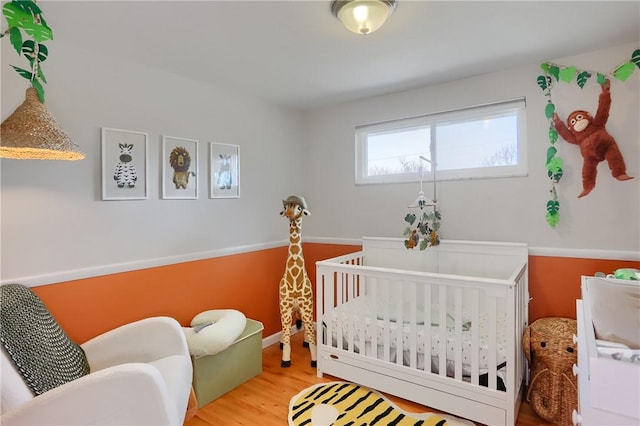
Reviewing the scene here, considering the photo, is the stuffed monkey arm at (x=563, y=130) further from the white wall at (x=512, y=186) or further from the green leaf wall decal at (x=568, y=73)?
the green leaf wall decal at (x=568, y=73)

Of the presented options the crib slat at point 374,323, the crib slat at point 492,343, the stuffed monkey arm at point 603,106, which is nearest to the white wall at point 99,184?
the crib slat at point 374,323

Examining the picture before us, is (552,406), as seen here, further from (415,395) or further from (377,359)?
(377,359)

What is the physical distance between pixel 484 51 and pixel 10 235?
2.83 m

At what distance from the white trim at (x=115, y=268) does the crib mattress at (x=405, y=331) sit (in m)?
0.97

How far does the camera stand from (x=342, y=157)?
318cm

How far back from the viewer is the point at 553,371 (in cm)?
183

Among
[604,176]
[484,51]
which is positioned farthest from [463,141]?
[604,176]

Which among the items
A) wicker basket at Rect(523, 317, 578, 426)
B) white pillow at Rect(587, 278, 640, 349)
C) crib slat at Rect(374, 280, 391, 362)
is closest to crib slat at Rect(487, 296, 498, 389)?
wicker basket at Rect(523, 317, 578, 426)

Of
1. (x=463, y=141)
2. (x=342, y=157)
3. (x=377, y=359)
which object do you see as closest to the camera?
(x=377, y=359)

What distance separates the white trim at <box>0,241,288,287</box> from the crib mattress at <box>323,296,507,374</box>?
97cm

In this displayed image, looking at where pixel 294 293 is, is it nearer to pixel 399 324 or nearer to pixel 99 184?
pixel 399 324

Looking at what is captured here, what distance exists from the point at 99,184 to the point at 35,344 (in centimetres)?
94

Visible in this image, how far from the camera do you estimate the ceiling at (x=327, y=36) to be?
157 cm

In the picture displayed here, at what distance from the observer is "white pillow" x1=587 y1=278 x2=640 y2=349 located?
1.06 metres
